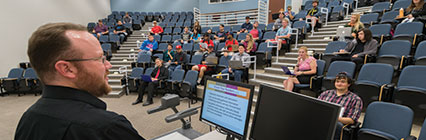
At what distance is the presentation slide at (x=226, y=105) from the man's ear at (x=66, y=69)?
31.3 inches

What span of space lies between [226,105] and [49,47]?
915mm

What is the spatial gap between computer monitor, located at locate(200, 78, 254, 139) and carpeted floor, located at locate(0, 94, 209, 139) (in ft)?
6.56

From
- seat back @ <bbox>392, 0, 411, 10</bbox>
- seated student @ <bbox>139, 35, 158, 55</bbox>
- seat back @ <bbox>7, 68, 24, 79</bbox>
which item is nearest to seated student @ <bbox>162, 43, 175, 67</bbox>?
seated student @ <bbox>139, 35, 158, 55</bbox>

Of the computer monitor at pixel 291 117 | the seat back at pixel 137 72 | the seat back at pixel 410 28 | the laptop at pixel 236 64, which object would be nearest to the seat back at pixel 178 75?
the seat back at pixel 137 72

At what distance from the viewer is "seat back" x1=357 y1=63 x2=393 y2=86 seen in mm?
2863

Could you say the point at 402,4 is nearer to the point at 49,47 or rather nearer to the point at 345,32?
the point at 345,32

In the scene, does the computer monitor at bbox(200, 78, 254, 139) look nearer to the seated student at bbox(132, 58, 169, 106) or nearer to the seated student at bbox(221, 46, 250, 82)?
the seated student at bbox(221, 46, 250, 82)

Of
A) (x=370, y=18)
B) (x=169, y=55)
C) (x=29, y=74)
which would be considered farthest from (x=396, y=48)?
(x=29, y=74)

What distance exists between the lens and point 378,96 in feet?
8.95

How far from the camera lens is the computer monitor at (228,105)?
3.79ft

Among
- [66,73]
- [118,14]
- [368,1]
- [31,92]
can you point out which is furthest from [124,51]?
[368,1]

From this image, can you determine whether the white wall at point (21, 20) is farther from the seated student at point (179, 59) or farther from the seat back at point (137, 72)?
the seated student at point (179, 59)

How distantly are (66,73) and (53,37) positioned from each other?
0.12 m

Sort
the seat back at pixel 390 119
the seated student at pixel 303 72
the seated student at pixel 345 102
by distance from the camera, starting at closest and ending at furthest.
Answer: the seat back at pixel 390 119 < the seated student at pixel 345 102 < the seated student at pixel 303 72
